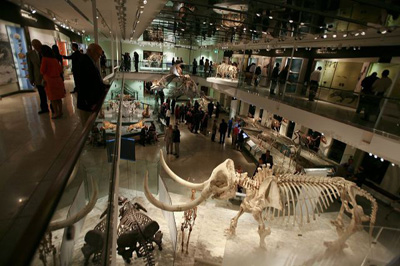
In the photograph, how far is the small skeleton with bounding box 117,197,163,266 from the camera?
4.90m

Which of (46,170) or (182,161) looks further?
(182,161)

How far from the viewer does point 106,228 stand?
5.44 ft

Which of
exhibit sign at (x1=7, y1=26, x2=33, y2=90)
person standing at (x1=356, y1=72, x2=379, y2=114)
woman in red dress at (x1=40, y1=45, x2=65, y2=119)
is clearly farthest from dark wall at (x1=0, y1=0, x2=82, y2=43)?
person standing at (x1=356, y1=72, x2=379, y2=114)

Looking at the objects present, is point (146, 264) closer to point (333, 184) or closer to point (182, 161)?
point (333, 184)

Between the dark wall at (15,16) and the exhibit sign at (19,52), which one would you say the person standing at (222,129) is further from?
the dark wall at (15,16)

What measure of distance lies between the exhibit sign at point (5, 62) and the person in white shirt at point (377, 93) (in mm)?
10853

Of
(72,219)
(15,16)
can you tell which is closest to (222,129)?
(15,16)

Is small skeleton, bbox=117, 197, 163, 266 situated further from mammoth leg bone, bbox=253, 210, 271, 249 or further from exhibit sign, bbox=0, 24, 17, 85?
exhibit sign, bbox=0, 24, 17, 85

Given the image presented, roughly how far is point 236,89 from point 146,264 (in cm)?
1079

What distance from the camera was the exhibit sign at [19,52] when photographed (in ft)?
24.2

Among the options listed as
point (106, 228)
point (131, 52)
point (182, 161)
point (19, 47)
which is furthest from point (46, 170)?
point (131, 52)

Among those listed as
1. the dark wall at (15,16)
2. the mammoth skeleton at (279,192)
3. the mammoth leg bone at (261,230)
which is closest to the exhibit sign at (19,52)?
the dark wall at (15,16)

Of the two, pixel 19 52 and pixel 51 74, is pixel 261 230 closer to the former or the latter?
pixel 51 74

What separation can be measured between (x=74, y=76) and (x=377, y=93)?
311 inches
